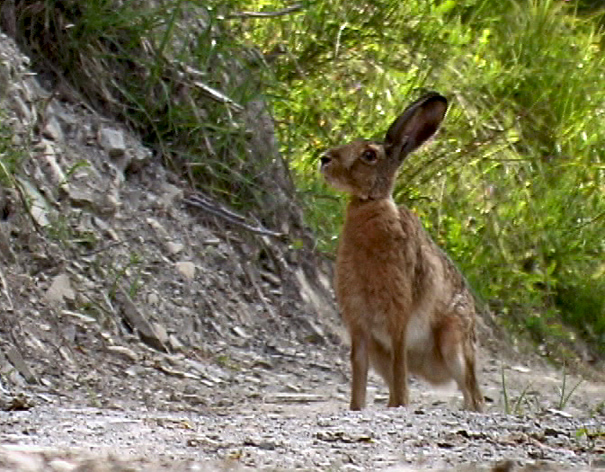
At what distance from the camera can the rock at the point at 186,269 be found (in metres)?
8.59

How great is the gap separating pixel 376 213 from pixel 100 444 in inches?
106

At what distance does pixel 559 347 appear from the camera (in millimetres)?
10102

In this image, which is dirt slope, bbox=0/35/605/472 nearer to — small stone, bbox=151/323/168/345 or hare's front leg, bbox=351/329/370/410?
small stone, bbox=151/323/168/345

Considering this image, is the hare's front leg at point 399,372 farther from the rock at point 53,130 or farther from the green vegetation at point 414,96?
the rock at point 53,130

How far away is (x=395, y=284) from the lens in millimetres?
7227

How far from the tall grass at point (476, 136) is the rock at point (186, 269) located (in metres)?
1.16

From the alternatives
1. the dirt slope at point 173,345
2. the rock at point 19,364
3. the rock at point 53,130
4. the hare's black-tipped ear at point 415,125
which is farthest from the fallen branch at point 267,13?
the rock at point 19,364

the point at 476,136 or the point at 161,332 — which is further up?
the point at 476,136

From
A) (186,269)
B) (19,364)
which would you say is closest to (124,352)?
(19,364)

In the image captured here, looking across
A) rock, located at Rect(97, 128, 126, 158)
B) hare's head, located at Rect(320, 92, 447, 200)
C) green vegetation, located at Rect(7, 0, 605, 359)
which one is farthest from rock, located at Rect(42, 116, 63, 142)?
hare's head, located at Rect(320, 92, 447, 200)

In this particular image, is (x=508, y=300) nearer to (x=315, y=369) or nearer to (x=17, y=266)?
(x=315, y=369)

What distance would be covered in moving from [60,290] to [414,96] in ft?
10.4

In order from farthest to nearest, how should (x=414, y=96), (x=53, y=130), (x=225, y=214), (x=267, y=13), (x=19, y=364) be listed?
1. (x=414, y=96)
2. (x=267, y=13)
3. (x=225, y=214)
4. (x=53, y=130)
5. (x=19, y=364)

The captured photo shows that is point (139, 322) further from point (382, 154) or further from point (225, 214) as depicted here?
point (382, 154)
